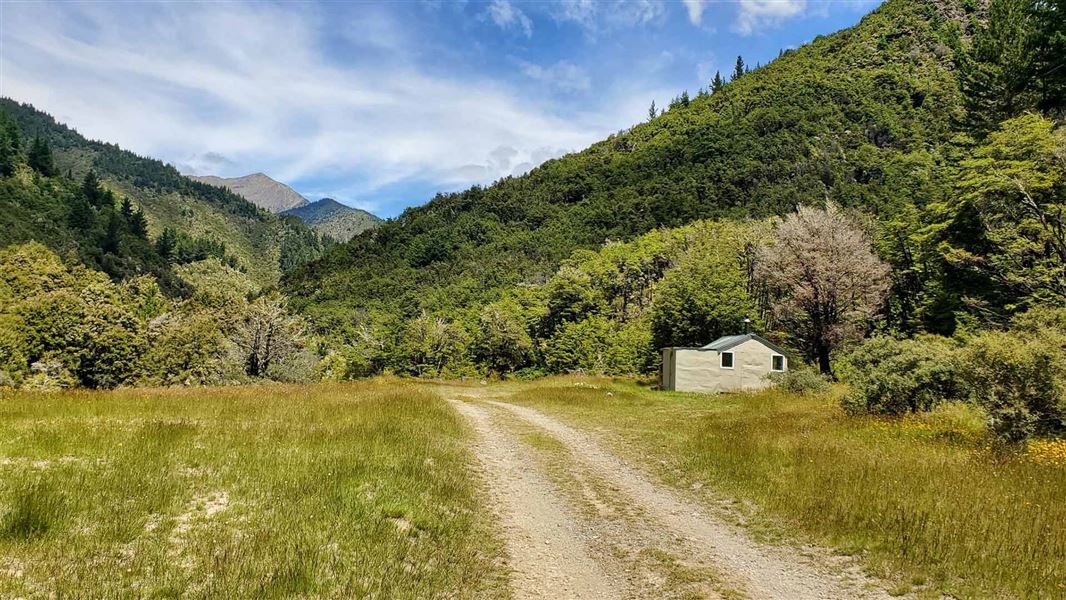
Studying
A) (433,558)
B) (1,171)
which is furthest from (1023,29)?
(1,171)

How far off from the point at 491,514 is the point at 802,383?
947 inches

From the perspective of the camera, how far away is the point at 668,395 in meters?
32.7

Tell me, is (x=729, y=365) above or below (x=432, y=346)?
above

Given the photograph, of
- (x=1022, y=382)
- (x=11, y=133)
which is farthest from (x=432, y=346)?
(x=11, y=133)

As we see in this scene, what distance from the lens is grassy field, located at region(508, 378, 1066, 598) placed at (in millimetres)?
6172

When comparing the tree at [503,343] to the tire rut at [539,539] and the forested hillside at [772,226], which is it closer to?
the forested hillside at [772,226]

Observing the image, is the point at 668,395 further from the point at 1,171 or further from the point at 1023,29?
the point at 1,171

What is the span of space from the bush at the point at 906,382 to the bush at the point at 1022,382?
444 cm

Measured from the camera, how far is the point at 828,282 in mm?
38875

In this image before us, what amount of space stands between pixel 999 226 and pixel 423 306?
349 feet

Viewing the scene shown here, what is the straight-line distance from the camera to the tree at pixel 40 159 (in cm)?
17375

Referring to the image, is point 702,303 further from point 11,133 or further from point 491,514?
point 11,133

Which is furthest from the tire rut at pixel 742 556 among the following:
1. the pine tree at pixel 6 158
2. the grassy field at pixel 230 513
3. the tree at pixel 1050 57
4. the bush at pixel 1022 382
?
the pine tree at pixel 6 158

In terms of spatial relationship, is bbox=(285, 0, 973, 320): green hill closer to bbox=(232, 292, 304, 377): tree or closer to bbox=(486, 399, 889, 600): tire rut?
bbox=(232, 292, 304, 377): tree
